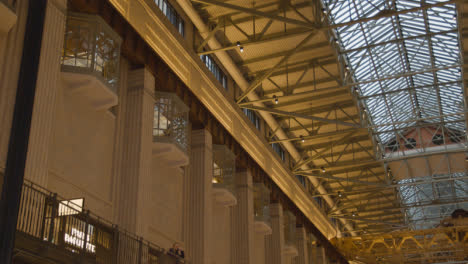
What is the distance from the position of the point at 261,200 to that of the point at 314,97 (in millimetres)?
9747

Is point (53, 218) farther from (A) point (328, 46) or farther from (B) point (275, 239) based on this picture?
(B) point (275, 239)

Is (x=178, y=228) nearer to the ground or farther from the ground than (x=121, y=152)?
nearer to the ground

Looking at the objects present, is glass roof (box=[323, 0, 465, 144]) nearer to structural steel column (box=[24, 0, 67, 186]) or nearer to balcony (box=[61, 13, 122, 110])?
balcony (box=[61, 13, 122, 110])

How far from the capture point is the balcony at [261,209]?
42.6 metres

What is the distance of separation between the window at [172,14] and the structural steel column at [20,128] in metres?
13.8

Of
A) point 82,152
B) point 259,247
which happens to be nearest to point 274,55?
point 259,247

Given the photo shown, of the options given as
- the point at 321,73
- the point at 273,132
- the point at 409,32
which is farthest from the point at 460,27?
the point at 273,132

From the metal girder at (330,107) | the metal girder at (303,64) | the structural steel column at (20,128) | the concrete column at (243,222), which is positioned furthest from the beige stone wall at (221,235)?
the structural steel column at (20,128)

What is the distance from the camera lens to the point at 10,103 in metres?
19.4

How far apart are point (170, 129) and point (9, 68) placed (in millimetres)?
11376

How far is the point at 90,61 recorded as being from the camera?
77.7 ft

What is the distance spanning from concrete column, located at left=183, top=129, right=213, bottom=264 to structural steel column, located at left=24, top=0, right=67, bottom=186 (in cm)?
1346

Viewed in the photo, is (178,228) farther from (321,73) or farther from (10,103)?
(321,73)

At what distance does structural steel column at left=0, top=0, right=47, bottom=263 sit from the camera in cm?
1500
